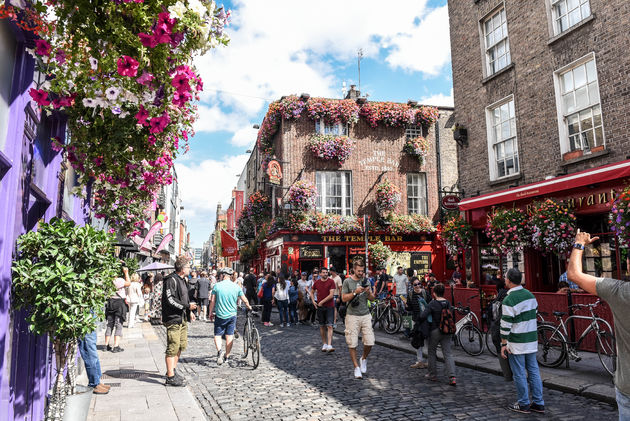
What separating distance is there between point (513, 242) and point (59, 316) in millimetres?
11175

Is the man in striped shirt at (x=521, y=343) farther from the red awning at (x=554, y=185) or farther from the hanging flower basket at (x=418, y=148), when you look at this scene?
the hanging flower basket at (x=418, y=148)

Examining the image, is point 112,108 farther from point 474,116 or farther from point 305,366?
point 474,116

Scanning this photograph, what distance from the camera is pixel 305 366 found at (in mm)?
8719

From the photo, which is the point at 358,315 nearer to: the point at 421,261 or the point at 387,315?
the point at 387,315

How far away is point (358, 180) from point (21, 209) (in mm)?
21789

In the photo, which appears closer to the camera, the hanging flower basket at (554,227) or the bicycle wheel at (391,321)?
the hanging flower basket at (554,227)

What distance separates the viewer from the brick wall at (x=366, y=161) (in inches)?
967

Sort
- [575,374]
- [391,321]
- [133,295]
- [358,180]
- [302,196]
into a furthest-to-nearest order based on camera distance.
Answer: [358,180] → [302,196] → [133,295] → [391,321] → [575,374]

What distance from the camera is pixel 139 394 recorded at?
6.61m

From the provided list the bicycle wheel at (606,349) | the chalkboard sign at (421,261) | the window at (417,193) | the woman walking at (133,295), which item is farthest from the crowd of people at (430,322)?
the window at (417,193)


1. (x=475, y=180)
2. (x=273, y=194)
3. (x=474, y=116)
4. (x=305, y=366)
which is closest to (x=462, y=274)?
(x=475, y=180)

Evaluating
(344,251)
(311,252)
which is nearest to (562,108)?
(344,251)

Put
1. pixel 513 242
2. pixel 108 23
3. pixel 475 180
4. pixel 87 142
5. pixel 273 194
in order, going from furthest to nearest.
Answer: pixel 273 194 → pixel 475 180 → pixel 513 242 → pixel 87 142 → pixel 108 23

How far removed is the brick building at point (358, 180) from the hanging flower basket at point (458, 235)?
9084 mm
